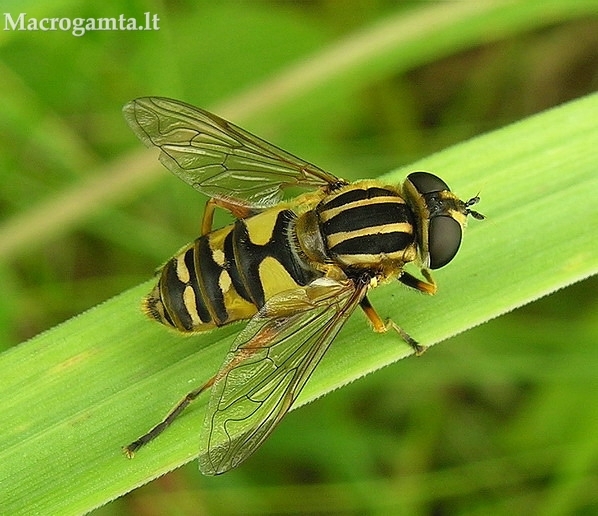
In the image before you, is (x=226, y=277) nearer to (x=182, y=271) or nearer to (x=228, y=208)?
(x=182, y=271)

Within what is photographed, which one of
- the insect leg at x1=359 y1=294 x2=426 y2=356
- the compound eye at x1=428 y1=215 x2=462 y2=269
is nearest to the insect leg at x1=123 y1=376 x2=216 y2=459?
the insect leg at x1=359 y1=294 x2=426 y2=356

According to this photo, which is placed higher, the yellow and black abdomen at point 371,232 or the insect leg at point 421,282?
the yellow and black abdomen at point 371,232

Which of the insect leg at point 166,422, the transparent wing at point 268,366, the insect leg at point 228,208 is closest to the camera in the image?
the transparent wing at point 268,366

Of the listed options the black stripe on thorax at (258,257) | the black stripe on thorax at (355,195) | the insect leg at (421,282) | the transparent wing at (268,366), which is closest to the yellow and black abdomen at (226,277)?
the black stripe on thorax at (258,257)

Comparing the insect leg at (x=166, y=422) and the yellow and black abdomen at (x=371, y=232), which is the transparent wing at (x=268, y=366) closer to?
the yellow and black abdomen at (x=371, y=232)

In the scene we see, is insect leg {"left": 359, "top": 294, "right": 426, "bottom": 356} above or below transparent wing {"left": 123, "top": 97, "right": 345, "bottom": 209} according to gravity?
below

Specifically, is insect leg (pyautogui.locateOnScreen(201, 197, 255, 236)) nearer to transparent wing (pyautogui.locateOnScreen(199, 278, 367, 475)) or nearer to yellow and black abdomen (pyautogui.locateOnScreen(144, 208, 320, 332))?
yellow and black abdomen (pyautogui.locateOnScreen(144, 208, 320, 332))

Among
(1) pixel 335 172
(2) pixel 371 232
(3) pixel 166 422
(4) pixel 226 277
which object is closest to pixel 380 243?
(2) pixel 371 232
